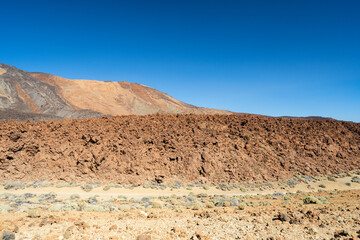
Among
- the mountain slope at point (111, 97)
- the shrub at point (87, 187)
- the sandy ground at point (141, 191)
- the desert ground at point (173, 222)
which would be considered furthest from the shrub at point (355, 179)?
the mountain slope at point (111, 97)

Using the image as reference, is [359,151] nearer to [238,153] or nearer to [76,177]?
[238,153]

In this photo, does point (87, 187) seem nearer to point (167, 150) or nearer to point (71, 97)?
point (167, 150)

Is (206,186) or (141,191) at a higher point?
(206,186)

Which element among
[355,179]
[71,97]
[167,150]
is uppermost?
[71,97]

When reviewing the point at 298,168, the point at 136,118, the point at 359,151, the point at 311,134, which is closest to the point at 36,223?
the point at 136,118

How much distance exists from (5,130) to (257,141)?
23348 mm

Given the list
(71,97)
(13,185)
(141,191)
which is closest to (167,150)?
(141,191)

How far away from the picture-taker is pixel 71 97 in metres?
73.8

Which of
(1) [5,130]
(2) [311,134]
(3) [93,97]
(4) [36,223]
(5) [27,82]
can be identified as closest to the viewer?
(4) [36,223]

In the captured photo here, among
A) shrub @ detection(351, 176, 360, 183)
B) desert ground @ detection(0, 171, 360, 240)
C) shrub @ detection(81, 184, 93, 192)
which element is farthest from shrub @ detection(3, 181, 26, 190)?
shrub @ detection(351, 176, 360, 183)

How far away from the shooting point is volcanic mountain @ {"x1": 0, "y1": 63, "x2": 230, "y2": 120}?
190 feet

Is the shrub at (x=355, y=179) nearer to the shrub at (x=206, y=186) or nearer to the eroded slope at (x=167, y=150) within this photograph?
the eroded slope at (x=167, y=150)

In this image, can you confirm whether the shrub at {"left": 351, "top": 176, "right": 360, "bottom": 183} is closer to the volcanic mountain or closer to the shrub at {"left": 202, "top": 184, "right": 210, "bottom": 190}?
the shrub at {"left": 202, "top": 184, "right": 210, "bottom": 190}

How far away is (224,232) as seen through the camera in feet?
21.8
